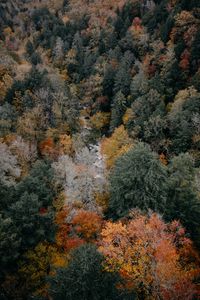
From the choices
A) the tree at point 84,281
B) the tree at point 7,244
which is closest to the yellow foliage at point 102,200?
the tree at point 7,244

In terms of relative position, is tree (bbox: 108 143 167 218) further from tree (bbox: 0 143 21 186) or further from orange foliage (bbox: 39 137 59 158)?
orange foliage (bbox: 39 137 59 158)

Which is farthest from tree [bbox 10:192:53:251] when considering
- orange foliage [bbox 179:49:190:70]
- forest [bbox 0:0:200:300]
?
orange foliage [bbox 179:49:190:70]

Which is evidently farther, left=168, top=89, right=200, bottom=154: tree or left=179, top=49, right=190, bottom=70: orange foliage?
left=179, top=49, right=190, bottom=70: orange foliage

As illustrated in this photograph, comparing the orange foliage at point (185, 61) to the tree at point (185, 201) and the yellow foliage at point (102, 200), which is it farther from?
the yellow foliage at point (102, 200)

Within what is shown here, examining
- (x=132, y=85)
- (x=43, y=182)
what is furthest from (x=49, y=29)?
(x=43, y=182)

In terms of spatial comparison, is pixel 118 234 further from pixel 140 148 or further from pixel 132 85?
pixel 132 85
